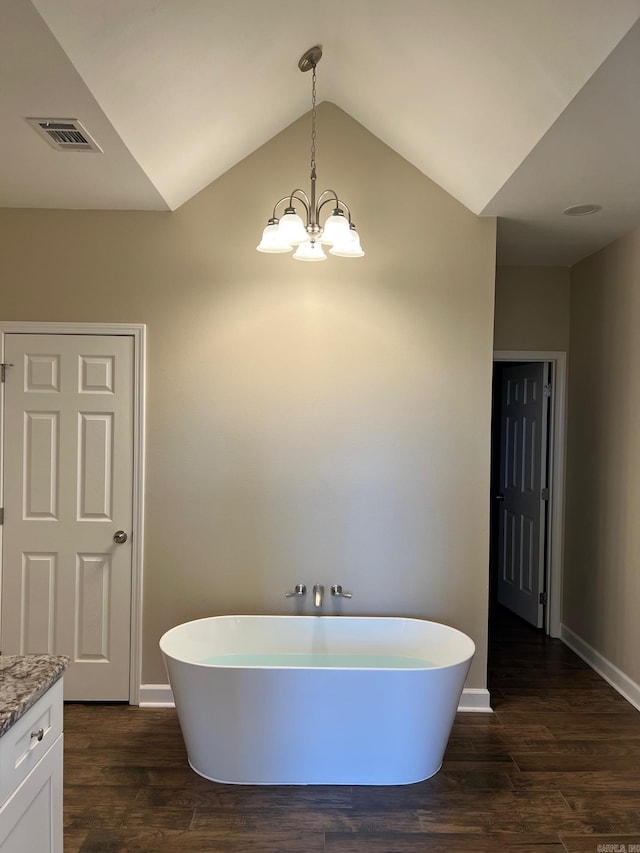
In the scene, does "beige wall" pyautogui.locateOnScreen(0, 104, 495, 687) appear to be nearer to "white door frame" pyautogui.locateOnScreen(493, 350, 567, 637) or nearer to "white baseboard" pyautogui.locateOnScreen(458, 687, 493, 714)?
"white baseboard" pyautogui.locateOnScreen(458, 687, 493, 714)

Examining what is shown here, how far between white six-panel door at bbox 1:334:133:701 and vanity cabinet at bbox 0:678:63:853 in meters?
1.64

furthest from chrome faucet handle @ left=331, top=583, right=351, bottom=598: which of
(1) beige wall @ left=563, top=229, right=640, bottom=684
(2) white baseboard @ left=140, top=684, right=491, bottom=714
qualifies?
(1) beige wall @ left=563, top=229, right=640, bottom=684

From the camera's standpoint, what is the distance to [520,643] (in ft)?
14.1

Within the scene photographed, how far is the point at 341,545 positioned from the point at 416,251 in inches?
64.9

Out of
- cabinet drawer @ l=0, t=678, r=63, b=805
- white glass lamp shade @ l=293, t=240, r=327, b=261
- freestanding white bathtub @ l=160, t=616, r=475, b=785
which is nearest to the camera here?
cabinet drawer @ l=0, t=678, r=63, b=805

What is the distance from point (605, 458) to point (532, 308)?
125 cm

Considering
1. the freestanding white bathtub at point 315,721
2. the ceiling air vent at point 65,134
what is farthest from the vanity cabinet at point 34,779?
the ceiling air vent at point 65,134

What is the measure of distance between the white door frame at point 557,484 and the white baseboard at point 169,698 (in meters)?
1.48

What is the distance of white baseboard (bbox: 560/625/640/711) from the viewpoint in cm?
338

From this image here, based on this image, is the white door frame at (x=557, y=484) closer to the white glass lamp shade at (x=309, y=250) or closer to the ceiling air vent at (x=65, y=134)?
the white glass lamp shade at (x=309, y=250)

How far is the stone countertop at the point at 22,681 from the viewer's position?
137cm

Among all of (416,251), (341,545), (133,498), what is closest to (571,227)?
(416,251)

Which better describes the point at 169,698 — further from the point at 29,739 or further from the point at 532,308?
the point at 532,308

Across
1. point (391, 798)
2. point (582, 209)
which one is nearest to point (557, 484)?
point (582, 209)
